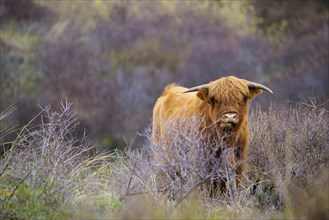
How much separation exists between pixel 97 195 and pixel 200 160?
103 cm

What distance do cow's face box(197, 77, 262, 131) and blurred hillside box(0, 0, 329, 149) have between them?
2215cm

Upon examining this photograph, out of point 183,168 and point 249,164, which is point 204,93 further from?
point 183,168

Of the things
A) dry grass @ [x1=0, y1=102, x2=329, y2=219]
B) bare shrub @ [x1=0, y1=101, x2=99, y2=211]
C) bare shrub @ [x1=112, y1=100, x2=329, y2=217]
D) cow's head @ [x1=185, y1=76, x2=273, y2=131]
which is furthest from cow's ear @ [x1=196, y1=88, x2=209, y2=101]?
bare shrub @ [x1=0, y1=101, x2=99, y2=211]

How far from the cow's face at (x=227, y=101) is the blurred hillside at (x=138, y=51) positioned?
72.7 ft

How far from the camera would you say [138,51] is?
140 feet

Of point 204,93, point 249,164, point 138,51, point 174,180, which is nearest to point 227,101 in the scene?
point 204,93

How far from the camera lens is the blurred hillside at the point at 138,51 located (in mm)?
34406

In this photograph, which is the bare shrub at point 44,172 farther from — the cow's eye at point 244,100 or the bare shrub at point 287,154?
the bare shrub at point 287,154

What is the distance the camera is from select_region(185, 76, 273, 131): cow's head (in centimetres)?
821

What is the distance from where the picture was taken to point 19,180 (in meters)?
7.35

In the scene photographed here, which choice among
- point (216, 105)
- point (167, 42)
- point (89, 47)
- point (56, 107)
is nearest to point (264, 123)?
point (216, 105)

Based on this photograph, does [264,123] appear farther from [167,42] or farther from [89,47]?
[167,42]

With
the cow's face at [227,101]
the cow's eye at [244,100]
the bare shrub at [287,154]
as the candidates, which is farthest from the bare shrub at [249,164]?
the cow's eye at [244,100]

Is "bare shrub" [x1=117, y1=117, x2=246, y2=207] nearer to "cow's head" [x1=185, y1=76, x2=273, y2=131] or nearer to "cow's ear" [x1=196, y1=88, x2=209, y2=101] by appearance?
"cow's head" [x1=185, y1=76, x2=273, y2=131]
